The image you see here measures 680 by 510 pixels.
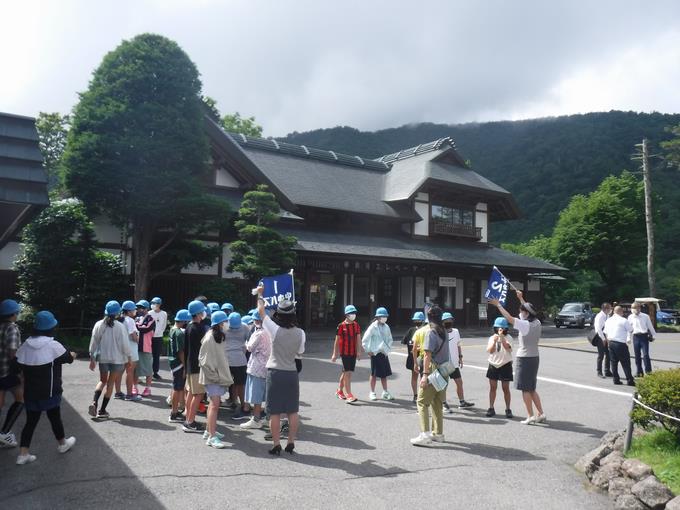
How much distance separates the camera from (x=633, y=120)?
62719mm

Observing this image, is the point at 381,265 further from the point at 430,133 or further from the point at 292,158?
the point at 430,133

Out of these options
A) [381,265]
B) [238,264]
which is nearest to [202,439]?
[238,264]

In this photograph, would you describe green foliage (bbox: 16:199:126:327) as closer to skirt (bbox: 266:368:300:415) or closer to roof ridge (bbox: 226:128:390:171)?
skirt (bbox: 266:368:300:415)

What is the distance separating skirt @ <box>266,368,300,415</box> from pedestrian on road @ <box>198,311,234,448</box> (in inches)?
29.8

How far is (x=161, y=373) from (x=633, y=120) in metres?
68.7

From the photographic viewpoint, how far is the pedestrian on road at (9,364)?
5953 millimetres

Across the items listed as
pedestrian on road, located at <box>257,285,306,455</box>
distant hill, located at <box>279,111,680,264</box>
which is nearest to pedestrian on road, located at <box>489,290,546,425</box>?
pedestrian on road, located at <box>257,285,306,455</box>

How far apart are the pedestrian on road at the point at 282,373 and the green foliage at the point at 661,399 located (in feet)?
12.7

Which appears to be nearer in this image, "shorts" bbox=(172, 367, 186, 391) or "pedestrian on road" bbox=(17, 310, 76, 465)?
"pedestrian on road" bbox=(17, 310, 76, 465)

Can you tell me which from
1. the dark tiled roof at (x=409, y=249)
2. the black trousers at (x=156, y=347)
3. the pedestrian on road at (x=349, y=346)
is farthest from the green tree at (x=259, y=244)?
the pedestrian on road at (x=349, y=346)

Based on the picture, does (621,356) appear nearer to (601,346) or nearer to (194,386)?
(601,346)

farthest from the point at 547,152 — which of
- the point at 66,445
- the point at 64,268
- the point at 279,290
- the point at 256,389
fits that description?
the point at 66,445

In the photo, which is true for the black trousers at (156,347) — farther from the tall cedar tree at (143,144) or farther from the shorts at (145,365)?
the tall cedar tree at (143,144)

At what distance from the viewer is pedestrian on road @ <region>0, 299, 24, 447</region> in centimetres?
595
